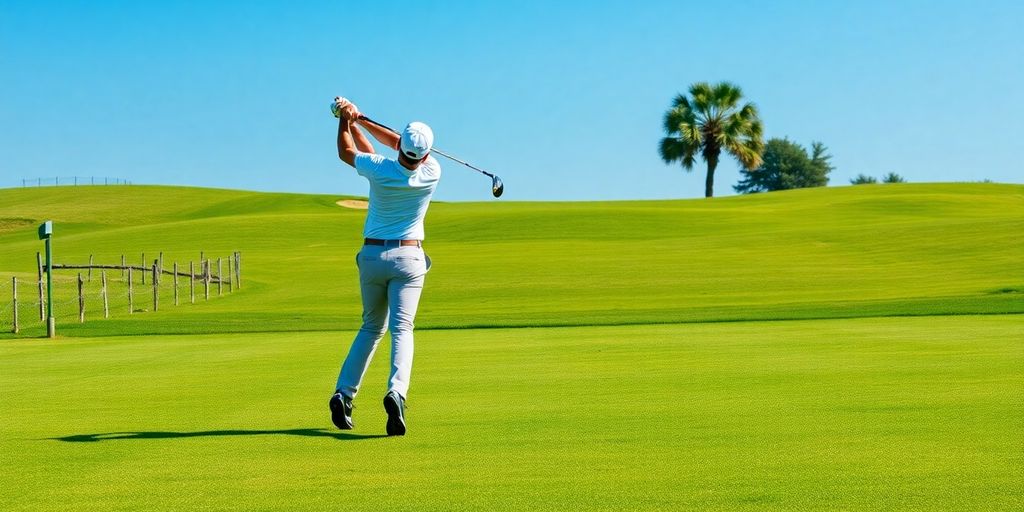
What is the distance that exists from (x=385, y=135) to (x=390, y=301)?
1277 mm

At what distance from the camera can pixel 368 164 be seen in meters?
8.05

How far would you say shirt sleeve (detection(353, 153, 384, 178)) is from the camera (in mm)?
8023

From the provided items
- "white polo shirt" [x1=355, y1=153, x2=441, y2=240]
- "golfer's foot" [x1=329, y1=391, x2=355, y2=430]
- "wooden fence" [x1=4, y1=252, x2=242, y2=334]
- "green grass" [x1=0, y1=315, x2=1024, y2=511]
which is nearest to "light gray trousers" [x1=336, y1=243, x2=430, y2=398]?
"white polo shirt" [x1=355, y1=153, x2=441, y2=240]

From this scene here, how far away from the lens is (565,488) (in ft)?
18.0

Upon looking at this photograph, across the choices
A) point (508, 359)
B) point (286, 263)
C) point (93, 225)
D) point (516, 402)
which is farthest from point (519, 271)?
point (93, 225)

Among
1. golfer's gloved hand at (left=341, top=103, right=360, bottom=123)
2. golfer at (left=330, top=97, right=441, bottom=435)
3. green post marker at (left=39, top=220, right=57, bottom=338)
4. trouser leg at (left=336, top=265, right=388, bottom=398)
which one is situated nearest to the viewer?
golfer at (left=330, top=97, right=441, bottom=435)

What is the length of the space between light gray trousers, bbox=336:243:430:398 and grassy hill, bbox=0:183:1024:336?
603 inches

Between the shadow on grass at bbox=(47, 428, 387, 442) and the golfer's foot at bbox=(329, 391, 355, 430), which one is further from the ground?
the golfer's foot at bbox=(329, 391, 355, 430)

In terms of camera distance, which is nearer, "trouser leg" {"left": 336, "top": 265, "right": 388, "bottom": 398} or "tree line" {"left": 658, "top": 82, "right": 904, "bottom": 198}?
"trouser leg" {"left": 336, "top": 265, "right": 388, "bottom": 398}

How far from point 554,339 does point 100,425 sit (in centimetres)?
957

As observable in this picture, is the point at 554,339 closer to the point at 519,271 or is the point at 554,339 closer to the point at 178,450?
the point at 178,450

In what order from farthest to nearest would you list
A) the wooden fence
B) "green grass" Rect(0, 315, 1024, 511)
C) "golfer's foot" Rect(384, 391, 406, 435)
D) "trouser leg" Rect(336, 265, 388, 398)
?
the wooden fence
"trouser leg" Rect(336, 265, 388, 398)
"golfer's foot" Rect(384, 391, 406, 435)
"green grass" Rect(0, 315, 1024, 511)

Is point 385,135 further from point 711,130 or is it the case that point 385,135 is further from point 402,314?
point 711,130

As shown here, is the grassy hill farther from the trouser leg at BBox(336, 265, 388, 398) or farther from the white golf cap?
the white golf cap
